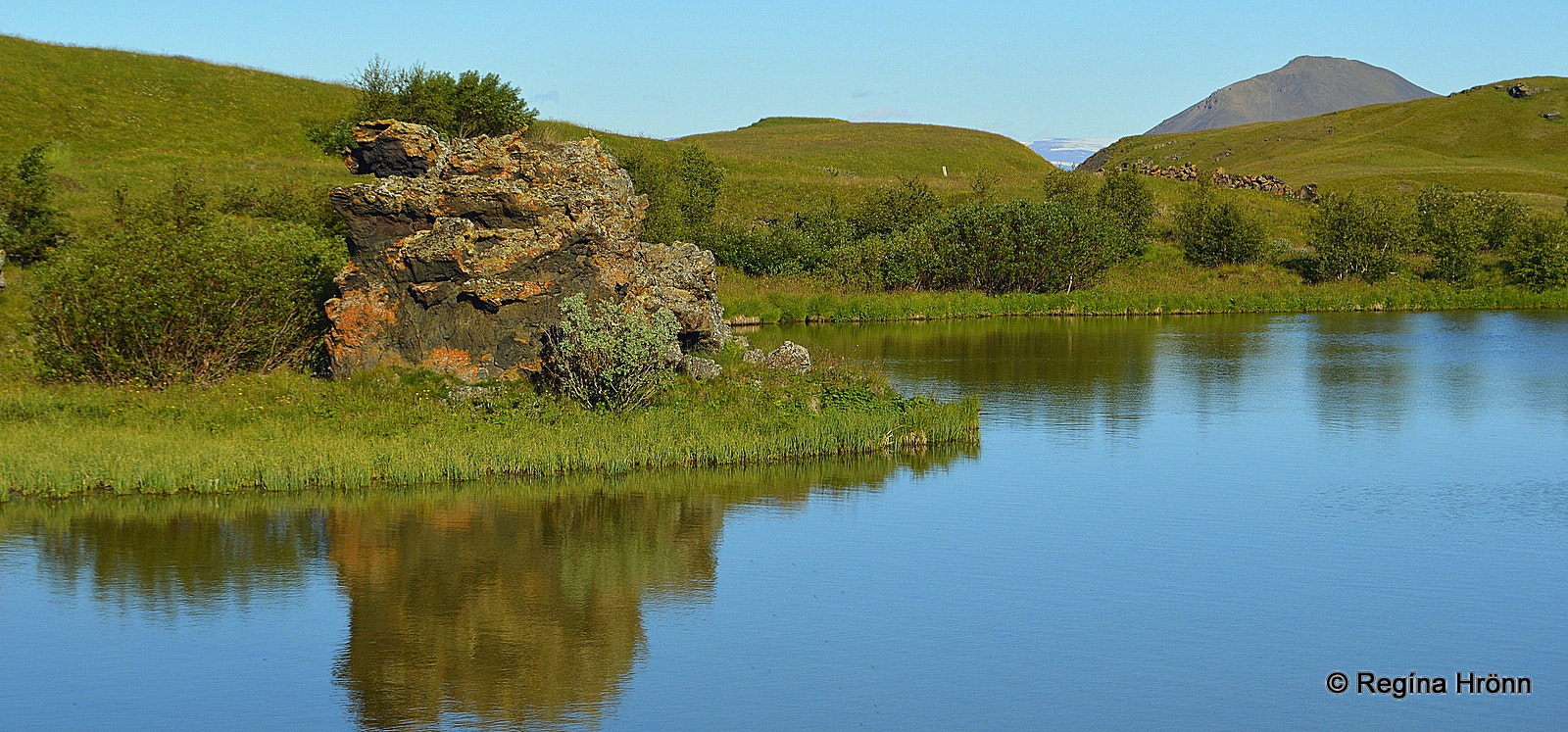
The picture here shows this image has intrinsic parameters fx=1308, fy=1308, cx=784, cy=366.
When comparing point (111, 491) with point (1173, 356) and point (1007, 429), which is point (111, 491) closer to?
point (1007, 429)

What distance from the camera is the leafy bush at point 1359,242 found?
71.4 meters

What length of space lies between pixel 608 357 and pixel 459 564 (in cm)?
856

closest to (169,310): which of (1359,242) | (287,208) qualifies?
(287,208)

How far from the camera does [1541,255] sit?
69.0m

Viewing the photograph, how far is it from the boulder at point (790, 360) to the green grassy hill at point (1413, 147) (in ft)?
289

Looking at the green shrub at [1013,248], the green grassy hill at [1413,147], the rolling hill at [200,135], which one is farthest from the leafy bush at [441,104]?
the green grassy hill at [1413,147]

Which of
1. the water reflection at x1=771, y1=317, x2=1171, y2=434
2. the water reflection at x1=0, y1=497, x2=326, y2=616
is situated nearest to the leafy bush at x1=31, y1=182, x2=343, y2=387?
the water reflection at x1=0, y1=497, x2=326, y2=616

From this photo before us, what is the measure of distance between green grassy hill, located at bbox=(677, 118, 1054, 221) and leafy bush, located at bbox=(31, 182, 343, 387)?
→ 4835 centimetres

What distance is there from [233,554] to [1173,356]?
111 feet

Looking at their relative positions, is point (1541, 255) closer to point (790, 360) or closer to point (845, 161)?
point (790, 360)

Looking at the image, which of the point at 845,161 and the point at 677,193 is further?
the point at 845,161

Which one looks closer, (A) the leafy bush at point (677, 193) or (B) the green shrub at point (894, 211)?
(A) the leafy bush at point (677, 193)

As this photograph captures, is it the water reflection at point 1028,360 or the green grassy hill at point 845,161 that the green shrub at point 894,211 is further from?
the water reflection at point 1028,360

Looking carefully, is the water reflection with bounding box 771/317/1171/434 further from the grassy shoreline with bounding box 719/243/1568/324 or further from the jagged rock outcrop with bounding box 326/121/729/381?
the jagged rock outcrop with bounding box 326/121/729/381
